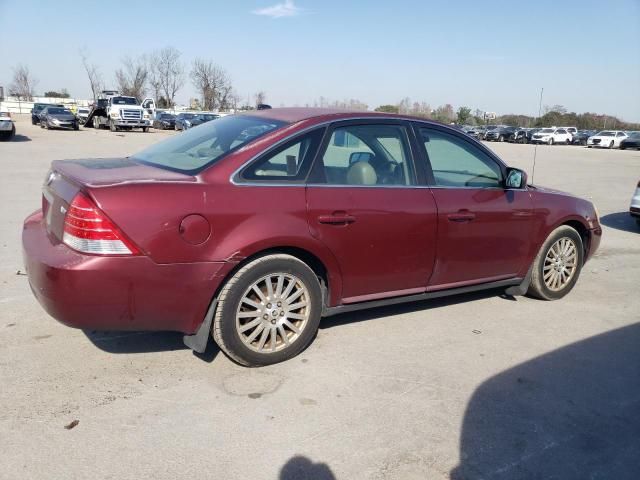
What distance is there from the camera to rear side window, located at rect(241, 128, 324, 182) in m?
3.49

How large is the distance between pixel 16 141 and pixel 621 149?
141 feet

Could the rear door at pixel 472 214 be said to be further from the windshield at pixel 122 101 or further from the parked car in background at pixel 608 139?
the parked car in background at pixel 608 139

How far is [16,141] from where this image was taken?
79.3 ft

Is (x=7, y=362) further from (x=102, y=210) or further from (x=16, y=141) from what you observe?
(x=16, y=141)

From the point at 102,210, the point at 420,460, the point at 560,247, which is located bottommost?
the point at 420,460

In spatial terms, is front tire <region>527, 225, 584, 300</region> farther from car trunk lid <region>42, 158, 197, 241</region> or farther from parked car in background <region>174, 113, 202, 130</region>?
parked car in background <region>174, 113, 202, 130</region>

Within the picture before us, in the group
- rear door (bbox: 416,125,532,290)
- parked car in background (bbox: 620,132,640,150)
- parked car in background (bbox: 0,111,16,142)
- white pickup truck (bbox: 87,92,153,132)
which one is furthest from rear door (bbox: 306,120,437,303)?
parked car in background (bbox: 620,132,640,150)

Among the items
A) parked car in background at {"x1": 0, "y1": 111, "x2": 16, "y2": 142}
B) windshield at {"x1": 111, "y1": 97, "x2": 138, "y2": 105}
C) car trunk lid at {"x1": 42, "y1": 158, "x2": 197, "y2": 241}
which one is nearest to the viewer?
car trunk lid at {"x1": 42, "y1": 158, "x2": 197, "y2": 241}

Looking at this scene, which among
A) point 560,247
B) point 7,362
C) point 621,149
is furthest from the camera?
point 621,149

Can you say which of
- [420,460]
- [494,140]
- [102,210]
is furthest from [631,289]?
[494,140]

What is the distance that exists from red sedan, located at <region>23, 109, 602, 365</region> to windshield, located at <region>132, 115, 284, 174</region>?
0.02m

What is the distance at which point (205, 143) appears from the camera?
13.0ft

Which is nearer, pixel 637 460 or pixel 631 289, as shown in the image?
pixel 637 460

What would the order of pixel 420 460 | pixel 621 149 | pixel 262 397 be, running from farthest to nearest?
pixel 621 149, pixel 262 397, pixel 420 460
